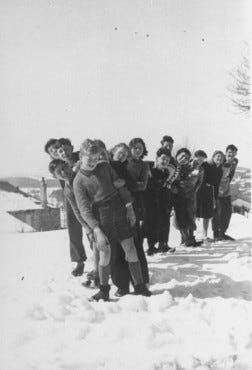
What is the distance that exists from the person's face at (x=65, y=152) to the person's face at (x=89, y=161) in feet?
2.72

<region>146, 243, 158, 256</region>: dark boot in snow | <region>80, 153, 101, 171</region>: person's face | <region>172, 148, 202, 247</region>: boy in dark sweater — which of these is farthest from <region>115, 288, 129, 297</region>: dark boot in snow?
<region>172, 148, 202, 247</region>: boy in dark sweater

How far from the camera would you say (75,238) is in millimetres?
4383

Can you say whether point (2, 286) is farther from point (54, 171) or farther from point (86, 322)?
point (54, 171)

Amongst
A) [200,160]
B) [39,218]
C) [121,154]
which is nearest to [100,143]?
[121,154]

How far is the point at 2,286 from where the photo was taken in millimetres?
3461

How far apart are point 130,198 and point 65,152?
40.1 inches

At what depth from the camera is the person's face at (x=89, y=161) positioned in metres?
3.47

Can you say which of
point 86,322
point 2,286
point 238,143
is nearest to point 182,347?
point 86,322

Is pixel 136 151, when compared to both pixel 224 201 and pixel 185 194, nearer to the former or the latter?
pixel 185 194

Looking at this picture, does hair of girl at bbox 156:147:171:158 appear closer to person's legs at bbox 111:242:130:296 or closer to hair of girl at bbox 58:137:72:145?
hair of girl at bbox 58:137:72:145

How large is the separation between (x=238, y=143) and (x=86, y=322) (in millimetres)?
3679

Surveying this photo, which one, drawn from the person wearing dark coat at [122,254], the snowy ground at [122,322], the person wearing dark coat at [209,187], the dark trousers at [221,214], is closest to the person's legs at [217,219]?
the dark trousers at [221,214]

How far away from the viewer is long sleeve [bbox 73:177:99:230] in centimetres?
346

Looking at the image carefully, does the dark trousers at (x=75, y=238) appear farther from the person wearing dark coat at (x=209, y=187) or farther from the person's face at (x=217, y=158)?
the person's face at (x=217, y=158)
